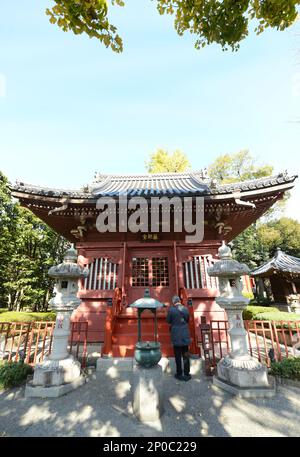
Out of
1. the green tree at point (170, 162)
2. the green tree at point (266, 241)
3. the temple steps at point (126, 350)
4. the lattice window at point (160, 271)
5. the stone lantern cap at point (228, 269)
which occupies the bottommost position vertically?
the temple steps at point (126, 350)

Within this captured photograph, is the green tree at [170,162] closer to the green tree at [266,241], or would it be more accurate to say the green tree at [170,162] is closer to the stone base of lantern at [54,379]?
the green tree at [266,241]

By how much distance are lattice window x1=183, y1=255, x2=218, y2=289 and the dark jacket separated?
3.14 metres

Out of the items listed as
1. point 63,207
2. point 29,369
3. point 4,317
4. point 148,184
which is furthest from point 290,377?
point 4,317

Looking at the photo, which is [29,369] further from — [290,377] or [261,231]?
[261,231]

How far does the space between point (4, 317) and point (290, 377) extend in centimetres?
1236

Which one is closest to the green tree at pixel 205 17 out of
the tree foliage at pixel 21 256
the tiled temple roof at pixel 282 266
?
the tiled temple roof at pixel 282 266

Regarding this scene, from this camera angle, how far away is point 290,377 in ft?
14.5

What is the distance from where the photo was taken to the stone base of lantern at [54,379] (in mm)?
3971

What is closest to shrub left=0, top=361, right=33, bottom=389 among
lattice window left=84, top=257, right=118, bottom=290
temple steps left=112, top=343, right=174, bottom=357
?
temple steps left=112, top=343, right=174, bottom=357

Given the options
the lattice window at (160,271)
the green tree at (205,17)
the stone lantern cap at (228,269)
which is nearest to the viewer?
the green tree at (205,17)

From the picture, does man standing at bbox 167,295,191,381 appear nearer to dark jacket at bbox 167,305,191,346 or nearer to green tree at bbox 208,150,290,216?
dark jacket at bbox 167,305,191,346

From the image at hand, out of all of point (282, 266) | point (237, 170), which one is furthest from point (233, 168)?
point (282, 266)

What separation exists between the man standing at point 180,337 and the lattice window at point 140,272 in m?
3.44

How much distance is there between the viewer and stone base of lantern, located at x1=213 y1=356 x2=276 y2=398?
3.77 metres
